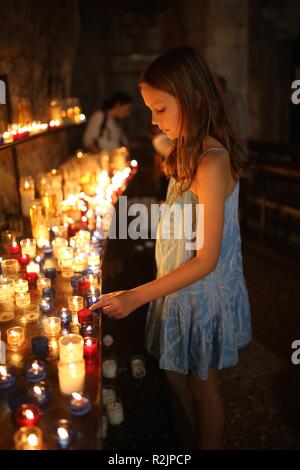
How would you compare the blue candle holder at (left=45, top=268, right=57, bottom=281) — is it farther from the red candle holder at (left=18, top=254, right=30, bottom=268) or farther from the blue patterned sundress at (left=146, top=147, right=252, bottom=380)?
the blue patterned sundress at (left=146, top=147, right=252, bottom=380)

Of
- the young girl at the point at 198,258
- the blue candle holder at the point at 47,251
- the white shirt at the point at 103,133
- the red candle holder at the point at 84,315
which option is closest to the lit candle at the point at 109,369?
the young girl at the point at 198,258

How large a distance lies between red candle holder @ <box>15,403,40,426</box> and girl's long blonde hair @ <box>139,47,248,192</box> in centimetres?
121

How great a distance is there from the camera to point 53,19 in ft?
17.8

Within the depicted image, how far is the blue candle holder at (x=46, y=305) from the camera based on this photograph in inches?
93.6

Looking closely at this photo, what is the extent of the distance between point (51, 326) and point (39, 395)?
19.5 inches

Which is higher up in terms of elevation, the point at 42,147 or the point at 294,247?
the point at 42,147

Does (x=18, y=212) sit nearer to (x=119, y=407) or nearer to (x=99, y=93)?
(x=119, y=407)

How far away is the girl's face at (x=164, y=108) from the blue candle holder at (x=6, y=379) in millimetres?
1311

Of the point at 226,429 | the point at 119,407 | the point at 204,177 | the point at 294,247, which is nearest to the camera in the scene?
the point at 204,177

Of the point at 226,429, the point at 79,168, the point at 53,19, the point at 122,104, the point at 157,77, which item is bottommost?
the point at 226,429

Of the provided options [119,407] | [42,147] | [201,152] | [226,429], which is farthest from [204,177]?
[42,147]

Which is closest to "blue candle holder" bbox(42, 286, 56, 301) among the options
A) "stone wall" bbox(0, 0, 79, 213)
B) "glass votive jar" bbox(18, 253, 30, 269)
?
"glass votive jar" bbox(18, 253, 30, 269)
